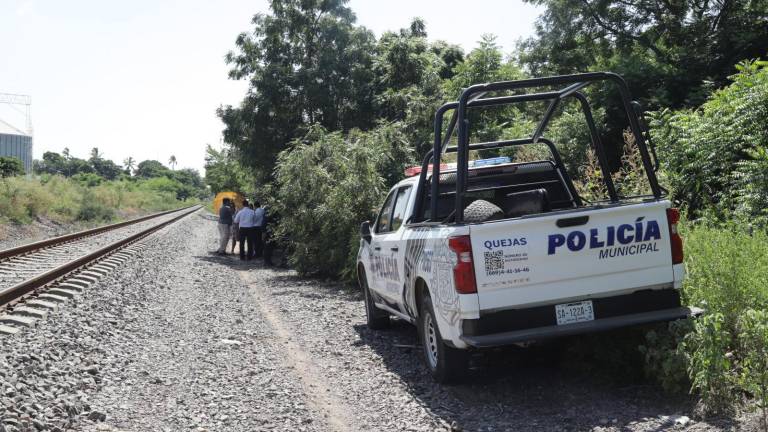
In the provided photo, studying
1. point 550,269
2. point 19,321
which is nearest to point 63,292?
point 19,321

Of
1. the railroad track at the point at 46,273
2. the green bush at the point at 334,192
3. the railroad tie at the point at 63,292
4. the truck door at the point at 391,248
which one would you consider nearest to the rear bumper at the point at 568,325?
the truck door at the point at 391,248

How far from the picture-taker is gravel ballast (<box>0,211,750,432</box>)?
5551mm

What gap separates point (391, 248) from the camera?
7.83m

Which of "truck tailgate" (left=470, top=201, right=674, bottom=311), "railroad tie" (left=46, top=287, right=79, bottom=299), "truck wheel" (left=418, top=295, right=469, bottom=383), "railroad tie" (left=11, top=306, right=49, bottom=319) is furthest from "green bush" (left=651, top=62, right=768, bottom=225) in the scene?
"railroad tie" (left=46, top=287, right=79, bottom=299)

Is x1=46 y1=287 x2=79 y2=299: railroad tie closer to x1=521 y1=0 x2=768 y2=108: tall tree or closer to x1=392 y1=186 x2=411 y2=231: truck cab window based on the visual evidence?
x1=392 y1=186 x2=411 y2=231: truck cab window

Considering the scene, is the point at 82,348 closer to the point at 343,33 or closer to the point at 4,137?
the point at 343,33

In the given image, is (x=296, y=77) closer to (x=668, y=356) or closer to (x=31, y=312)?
(x=31, y=312)

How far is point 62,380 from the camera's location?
6.56 metres

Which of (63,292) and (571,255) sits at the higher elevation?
(571,255)

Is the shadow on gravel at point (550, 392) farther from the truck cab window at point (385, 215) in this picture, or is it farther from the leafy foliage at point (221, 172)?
the leafy foliage at point (221, 172)

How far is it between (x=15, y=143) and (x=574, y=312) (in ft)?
675

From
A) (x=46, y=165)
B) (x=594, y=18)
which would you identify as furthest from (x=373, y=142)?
(x=46, y=165)

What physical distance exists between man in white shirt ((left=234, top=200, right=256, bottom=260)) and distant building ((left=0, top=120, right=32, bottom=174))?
580 feet

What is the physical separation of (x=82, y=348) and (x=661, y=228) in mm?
6102
